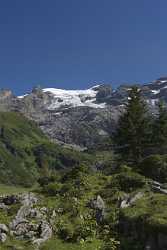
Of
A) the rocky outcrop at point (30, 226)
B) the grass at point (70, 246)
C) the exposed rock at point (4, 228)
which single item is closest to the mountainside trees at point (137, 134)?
the rocky outcrop at point (30, 226)

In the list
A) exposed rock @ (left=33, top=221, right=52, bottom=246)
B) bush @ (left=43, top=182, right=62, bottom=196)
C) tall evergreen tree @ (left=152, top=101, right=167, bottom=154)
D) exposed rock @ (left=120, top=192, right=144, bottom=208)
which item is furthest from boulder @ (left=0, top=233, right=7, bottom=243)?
tall evergreen tree @ (left=152, top=101, right=167, bottom=154)

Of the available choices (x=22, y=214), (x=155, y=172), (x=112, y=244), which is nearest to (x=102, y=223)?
(x=112, y=244)

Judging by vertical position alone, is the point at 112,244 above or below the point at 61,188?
below

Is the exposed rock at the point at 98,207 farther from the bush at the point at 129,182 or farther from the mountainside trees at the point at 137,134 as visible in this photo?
→ the mountainside trees at the point at 137,134

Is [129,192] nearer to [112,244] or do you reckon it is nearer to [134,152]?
[112,244]

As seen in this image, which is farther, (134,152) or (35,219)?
(134,152)

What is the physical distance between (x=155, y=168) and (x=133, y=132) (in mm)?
27688

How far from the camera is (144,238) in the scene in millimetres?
25875

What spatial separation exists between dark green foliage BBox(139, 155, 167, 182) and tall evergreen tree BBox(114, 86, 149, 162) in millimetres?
23330

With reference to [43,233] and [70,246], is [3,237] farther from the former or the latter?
[70,246]

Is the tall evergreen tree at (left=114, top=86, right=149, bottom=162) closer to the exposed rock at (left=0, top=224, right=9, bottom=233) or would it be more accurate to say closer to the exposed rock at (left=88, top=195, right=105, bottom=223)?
the exposed rock at (left=88, top=195, right=105, bottom=223)

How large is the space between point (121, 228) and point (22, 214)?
27.3 feet

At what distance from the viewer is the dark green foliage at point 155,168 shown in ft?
136

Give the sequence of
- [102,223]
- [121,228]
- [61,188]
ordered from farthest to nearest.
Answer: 1. [61,188]
2. [102,223]
3. [121,228]
